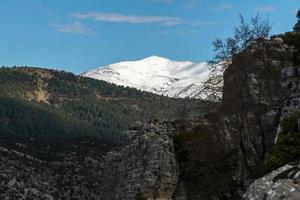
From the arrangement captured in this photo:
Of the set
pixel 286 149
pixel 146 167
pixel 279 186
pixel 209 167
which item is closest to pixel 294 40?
pixel 209 167

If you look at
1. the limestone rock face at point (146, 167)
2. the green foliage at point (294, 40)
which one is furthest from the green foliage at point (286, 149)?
the limestone rock face at point (146, 167)

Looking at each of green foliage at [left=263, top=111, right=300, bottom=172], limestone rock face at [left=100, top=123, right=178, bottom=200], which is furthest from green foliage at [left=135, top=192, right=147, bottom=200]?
green foliage at [left=263, top=111, right=300, bottom=172]

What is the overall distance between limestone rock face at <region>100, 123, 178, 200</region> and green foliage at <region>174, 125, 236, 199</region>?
1.40 meters

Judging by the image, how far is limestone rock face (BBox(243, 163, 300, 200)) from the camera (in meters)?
16.2

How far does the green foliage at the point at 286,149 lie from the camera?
2039 cm

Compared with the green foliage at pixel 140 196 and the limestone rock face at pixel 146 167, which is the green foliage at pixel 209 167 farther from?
the green foliage at pixel 140 196

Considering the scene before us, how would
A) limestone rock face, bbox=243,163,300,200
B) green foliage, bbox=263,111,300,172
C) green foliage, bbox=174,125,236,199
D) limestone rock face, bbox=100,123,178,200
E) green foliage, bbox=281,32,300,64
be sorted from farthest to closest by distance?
limestone rock face, bbox=100,123,178,200 → green foliage, bbox=281,32,300,64 → green foliage, bbox=174,125,236,199 → green foliage, bbox=263,111,300,172 → limestone rock face, bbox=243,163,300,200

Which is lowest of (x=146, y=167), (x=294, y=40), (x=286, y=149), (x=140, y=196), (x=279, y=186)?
Answer: (x=140, y=196)

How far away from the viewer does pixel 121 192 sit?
38281 mm

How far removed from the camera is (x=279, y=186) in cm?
1678

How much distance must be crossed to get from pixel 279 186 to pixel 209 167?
16.1m

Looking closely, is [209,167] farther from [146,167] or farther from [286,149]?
[286,149]

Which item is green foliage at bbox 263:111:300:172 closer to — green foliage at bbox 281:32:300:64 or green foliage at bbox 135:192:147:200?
green foliage at bbox 281:32:300:64

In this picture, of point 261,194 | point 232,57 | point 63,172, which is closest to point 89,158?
point 63,172
